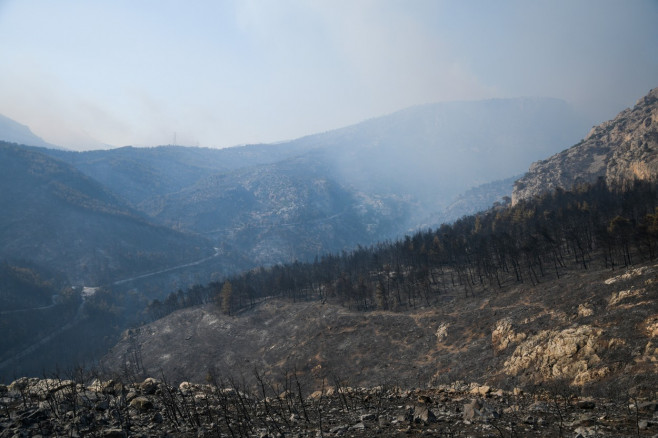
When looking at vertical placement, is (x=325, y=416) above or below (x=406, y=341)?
above

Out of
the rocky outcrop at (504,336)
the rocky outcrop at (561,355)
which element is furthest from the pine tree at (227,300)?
the rocky outcrop at (561,355)

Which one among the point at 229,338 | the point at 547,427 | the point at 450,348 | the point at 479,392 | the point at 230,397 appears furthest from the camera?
the point at 229,338

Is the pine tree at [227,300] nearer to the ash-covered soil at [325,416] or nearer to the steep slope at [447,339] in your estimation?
the steep slope at [447,339]

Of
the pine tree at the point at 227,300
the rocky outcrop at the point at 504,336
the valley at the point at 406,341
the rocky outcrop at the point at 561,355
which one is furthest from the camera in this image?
the pine tree at the point at 227,300

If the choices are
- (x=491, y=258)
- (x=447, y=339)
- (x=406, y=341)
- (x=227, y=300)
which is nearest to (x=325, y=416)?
(x=447, y=339)

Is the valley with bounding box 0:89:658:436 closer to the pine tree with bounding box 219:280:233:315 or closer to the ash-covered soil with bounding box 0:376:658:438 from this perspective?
the ash-covered soil with bounding box 0:376:658:438

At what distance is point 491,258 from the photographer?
4387 inches

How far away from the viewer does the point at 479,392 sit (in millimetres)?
30656

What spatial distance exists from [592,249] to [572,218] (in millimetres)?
27062

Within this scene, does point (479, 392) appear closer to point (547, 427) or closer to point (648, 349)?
point (547, 427)

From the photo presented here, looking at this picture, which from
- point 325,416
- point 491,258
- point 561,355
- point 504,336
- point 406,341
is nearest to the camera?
point 325,416

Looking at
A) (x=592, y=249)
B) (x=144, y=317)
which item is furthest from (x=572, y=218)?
(x=144, y=317)

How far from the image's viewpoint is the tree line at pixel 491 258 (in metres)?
85.1

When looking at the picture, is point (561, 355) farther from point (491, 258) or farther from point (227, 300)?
point (227, 300)
